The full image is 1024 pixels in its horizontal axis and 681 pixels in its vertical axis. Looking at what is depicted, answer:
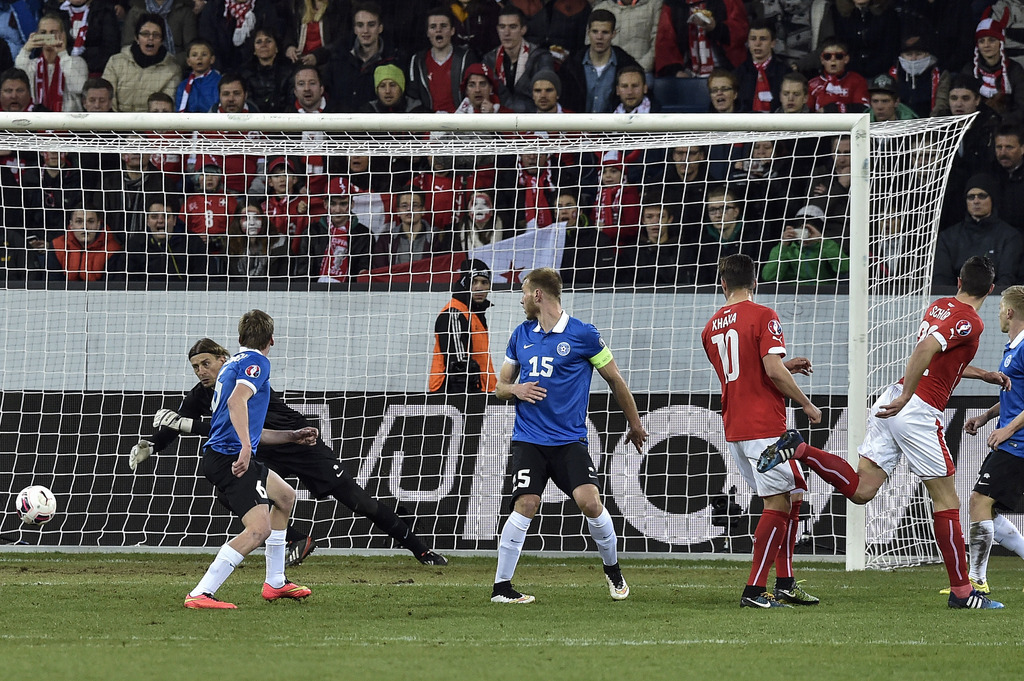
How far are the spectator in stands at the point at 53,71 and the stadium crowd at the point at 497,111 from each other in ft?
0.07

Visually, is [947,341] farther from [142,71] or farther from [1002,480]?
[142,71]

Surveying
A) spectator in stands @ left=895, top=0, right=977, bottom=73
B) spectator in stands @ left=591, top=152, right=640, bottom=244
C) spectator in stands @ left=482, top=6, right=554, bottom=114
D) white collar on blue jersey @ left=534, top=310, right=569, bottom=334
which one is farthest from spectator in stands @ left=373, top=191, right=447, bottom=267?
spectator in stands @ left=895, top=0, right=977, bottom=73

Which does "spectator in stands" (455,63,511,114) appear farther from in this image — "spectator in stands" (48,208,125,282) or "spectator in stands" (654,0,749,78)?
"spectator in stands" (48,208,125,282)

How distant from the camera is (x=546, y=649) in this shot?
17.2 ft

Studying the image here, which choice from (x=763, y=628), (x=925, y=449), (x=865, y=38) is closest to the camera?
(x=763, y=628)

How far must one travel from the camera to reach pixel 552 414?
6820 millimetres

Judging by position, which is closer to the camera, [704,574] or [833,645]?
[833,645]

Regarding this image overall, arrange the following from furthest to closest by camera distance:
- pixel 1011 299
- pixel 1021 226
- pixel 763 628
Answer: pixel 1021 226, pixel 1011 299, pixel 763 628

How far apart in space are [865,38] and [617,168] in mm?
3663

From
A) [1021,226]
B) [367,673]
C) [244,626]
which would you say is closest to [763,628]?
[367,673]

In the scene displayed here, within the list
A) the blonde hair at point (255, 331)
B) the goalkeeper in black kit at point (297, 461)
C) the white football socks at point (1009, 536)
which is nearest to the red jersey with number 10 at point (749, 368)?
the white football socks at point (1009, 536)

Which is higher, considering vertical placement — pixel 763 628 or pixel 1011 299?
pixel 1011 299

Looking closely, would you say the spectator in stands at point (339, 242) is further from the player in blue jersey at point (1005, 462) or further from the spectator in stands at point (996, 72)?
the spectator in stands at point (996, 72)

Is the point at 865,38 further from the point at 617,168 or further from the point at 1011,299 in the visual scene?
the point at 1011,299
